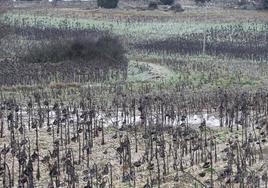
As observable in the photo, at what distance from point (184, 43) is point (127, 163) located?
2017cm

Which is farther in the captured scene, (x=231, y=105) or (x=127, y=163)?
(x=231, y=105)

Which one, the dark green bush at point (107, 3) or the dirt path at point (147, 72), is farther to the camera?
the dark green bush at point (107, 3)

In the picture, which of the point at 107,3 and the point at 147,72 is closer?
the point at 147,72

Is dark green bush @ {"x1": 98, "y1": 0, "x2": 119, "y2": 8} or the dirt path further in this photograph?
dark green bush @ {"x1": 98, "y1": 0, "x2": 119, "y2": 8}

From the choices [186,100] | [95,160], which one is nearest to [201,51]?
[186,100]

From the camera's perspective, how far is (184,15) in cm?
4000

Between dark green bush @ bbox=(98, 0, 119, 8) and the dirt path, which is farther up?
the dirt path

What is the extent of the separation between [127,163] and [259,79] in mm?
11035

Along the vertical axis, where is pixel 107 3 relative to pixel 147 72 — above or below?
below

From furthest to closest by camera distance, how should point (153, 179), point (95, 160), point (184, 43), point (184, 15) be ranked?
1. point (184, 15)
2. point (184, 43)
3. point (95, 160)
4. point (153, 179)

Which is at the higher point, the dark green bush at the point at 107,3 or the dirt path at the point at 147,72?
the dirt path at the point at 147,72

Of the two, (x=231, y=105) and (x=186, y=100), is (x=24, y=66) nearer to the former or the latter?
(x=186, y=100)

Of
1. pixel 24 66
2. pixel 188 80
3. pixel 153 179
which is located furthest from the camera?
pixel 24 66

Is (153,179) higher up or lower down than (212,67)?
higher up
